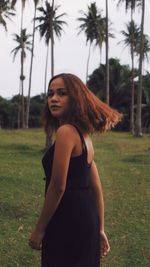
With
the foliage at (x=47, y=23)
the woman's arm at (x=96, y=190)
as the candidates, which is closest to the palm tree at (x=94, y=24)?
the foliage at (x=47, y=23)

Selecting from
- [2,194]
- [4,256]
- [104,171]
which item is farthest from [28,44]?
[4,256]

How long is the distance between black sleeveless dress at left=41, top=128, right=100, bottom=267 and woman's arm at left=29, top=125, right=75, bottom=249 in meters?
0.05

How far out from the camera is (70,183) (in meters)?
2.72

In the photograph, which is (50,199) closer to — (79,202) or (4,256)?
(79,202)

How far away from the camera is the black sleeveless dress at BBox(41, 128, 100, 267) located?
2.72 meters

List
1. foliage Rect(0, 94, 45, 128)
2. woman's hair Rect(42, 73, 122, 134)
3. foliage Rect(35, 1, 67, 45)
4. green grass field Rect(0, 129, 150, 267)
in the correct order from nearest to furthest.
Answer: woman's hair Rect(42, 73, 122, 134) < green grass field Rect(0, 129, 150, 267) < foliage Rect(35, 1, 67, 45) < foliage Rect(0, 94, 45, 128)

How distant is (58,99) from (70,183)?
465 mm

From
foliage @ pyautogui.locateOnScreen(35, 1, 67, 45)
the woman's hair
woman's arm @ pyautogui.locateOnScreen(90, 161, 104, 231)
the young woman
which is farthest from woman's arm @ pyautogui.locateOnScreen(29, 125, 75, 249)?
foliage @ pyautogui.locateOnScreen(35, 1, 67, 45)

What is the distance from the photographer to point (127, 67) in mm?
52375

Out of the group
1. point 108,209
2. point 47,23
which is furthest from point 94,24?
point 108,209

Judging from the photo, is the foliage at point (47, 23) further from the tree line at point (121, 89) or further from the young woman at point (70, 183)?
the young woman at point (70, 183)

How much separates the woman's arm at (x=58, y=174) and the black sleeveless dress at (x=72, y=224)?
0.05 metres

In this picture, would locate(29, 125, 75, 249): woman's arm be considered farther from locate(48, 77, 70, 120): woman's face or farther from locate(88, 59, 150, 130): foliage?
locate(88, 59, 150, 130): foliage

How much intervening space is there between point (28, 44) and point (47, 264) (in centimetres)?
4936
